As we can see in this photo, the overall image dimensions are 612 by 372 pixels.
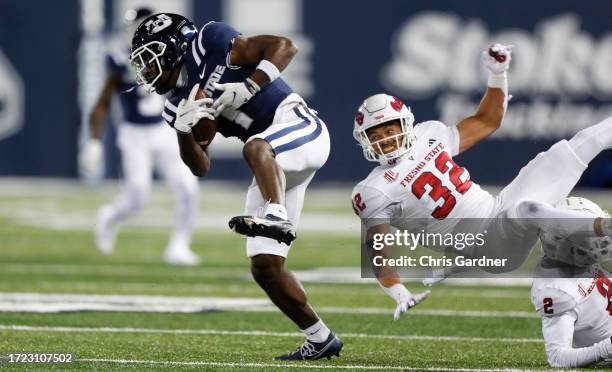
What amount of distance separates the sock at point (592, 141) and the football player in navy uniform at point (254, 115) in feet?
3.32

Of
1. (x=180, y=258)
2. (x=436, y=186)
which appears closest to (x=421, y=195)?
(x=436, y=186)

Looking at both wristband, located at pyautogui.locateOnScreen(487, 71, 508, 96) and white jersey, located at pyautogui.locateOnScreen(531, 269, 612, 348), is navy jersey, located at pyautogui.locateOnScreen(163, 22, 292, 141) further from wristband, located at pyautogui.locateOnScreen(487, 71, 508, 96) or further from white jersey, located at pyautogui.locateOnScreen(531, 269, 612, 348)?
white jersey, located at pyautogui.locateOnScreen(531, 269, 612, 348)

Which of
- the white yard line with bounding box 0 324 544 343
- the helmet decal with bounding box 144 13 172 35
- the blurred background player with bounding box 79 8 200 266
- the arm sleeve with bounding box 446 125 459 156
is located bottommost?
the blurred background player with bounding box 79 8 200 266

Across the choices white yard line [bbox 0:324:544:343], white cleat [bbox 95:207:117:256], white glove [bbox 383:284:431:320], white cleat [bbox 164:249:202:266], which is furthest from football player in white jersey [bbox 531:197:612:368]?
white cleat [bbox 95:207:117:256]

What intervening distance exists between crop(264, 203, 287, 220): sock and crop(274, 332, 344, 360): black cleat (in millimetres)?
602

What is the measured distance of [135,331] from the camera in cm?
592

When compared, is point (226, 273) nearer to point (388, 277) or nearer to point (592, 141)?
point (388, 277)

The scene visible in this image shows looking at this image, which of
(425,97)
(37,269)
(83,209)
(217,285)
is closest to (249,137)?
(217,285)

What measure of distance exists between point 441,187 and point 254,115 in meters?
0.83

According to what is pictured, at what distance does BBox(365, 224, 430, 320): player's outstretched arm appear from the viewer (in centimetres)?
476

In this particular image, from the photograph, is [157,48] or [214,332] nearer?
[157,48]

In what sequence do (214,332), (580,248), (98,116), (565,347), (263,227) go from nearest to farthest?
(263,227) < (565,347) < (580,248) < (214,332) < (98,116)

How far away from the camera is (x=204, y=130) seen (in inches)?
204

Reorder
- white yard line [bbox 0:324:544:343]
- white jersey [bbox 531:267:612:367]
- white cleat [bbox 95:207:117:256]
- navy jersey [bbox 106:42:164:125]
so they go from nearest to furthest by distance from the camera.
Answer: white jersey [bbox 531:267:612:367] < white yard line [bbox 0:324:544:343] < navy jersey [bbox 106:42:164:125] < white cleat [bbox 95:207:117:256]
